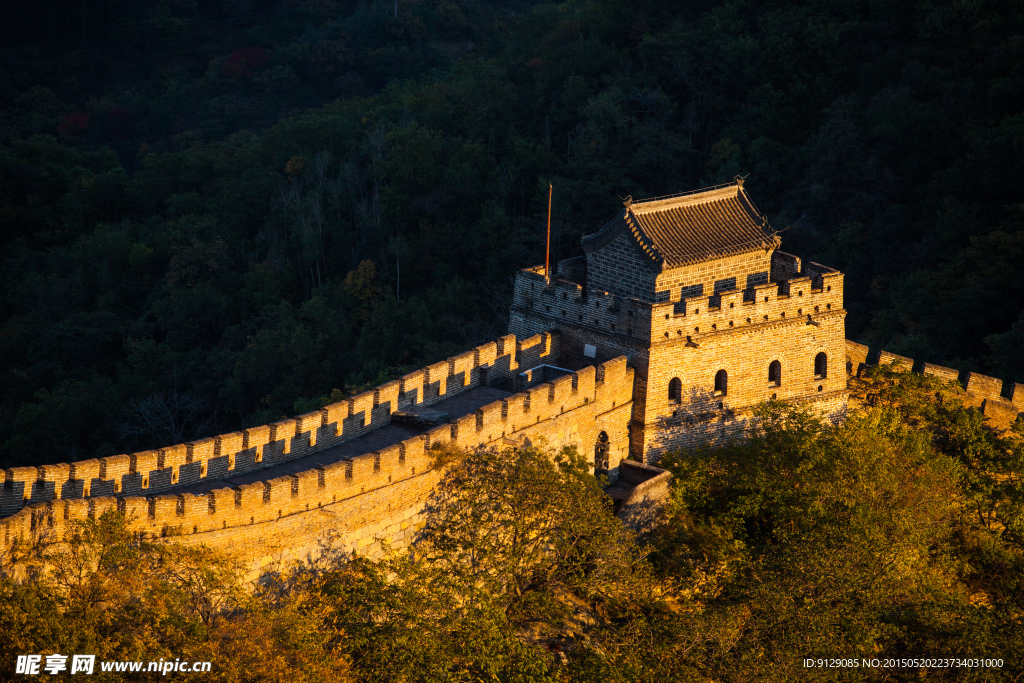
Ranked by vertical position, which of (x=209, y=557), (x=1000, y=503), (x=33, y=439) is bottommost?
(x=33, y=439)

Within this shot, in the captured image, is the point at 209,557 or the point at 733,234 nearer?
the point at 209,557

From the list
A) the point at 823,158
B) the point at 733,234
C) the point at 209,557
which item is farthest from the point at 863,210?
the point at 209,557

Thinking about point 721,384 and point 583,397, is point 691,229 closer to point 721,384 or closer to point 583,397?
point 721,384

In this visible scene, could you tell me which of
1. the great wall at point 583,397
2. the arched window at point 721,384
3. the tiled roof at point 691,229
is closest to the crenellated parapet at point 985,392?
the great wall at point 583,397

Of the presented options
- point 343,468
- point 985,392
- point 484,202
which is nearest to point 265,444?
point 343,468

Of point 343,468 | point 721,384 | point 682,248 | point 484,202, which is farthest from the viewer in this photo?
point 484,202

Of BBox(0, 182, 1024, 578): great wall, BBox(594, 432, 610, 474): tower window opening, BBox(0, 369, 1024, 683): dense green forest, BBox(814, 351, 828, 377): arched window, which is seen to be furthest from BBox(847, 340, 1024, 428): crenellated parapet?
BBox(594, 432, 610, 474): tower window opening

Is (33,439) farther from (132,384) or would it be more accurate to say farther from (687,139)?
(687,139)
